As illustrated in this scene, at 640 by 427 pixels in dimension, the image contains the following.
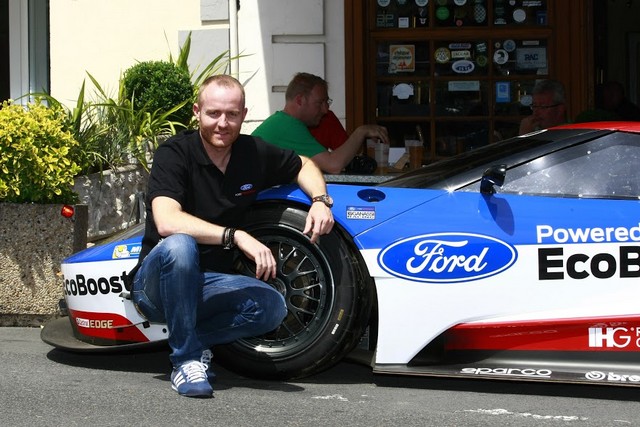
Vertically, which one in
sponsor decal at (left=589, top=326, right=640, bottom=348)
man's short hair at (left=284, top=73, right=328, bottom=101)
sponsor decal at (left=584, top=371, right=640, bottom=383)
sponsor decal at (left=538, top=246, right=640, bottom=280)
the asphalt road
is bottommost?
the asphalt road

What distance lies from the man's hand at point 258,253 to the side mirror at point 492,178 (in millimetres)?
899

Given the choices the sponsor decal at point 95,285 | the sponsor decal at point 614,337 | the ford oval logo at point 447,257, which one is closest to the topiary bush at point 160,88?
the sponsor decal at point 95,285

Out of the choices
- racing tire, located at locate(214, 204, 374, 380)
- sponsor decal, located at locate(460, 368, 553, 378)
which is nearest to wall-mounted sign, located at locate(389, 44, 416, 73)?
racing tire, located at locate(214, 204, 374, 380)

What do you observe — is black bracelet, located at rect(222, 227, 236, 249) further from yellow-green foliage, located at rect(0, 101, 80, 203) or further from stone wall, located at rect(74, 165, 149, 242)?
stone wall, located at rect(74, 165, 149, 242)

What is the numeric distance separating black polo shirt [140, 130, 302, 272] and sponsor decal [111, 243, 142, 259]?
0.07 meters

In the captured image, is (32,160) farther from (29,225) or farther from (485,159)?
(485,159)

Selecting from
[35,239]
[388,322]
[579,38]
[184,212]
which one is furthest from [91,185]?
[579,38]

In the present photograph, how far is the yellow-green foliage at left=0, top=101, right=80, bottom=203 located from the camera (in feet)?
21.5

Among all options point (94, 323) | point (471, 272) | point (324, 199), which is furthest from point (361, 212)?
point (94, 323)

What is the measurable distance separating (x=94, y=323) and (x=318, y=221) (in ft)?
3.72

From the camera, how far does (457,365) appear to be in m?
4.76

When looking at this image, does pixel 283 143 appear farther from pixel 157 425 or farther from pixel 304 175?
pixel 157 425

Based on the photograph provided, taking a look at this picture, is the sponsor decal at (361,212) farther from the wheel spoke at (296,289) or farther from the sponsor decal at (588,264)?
the sponsor decal at (588,264)

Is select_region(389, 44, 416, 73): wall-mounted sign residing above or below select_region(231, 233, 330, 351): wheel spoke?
above
